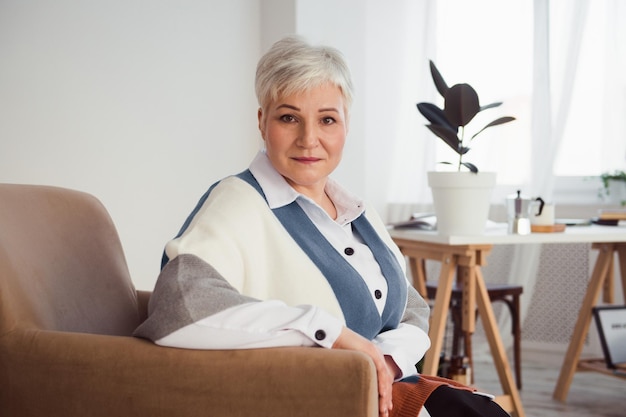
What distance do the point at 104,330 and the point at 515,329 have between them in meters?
2.55

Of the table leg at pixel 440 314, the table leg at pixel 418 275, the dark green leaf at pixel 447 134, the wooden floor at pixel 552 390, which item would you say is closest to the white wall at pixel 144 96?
the table leg at pixel 418 275

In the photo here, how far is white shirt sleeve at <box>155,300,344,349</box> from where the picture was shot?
47.4 inches

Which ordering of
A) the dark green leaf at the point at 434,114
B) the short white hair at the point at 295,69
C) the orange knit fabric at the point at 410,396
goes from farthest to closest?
the dark green leaf at the point at 434,114, the short white hair at the point at 295,69, the orange knit fabric at the point at 410,396

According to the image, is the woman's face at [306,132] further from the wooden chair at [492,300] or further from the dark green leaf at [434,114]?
the wooden chair at [492,300]

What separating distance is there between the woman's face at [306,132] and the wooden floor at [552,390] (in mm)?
2128

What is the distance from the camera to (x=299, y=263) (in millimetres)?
1447

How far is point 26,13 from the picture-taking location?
2664 millimetres

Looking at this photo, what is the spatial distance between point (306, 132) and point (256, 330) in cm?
46

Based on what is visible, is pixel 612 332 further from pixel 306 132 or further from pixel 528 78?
pixel 306 132

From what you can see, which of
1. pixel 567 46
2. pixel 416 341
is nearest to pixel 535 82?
pixel 567 46

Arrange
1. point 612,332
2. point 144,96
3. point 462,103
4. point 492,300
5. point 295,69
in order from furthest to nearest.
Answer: point 492,300, point 612,332, point 144,96, point 462,103, point 295,69

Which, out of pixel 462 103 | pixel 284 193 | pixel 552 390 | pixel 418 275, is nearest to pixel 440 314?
pixel 418 275

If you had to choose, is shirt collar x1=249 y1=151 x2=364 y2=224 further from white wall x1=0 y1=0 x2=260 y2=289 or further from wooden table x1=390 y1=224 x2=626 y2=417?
white wall x1=0 y1=0 x2=260 y2=289

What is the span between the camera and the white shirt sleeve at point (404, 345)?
1.46m
